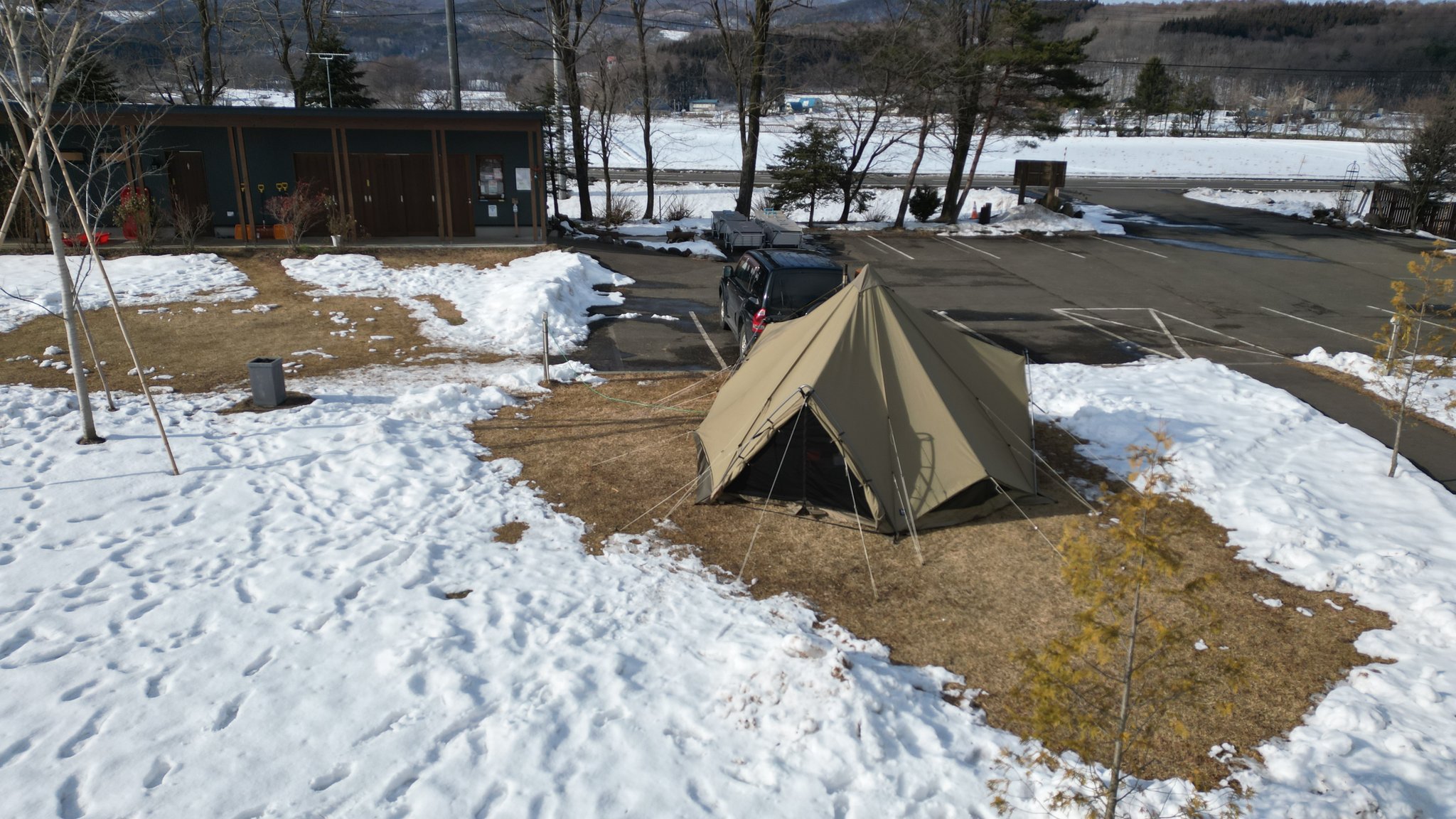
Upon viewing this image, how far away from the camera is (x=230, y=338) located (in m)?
13.9

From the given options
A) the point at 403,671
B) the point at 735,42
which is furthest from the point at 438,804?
the point at 735,42

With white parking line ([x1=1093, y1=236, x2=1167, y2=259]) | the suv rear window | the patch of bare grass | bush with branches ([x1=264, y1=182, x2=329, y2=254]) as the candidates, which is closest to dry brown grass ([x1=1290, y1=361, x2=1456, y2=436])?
the suv rear window

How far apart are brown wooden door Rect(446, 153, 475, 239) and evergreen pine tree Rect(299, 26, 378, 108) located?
35.6 feet

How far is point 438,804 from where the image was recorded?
4457mm

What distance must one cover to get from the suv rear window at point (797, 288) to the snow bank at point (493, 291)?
3838mm

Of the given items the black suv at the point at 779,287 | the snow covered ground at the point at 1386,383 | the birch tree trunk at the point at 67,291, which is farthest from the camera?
the black suv at the point at 779,287

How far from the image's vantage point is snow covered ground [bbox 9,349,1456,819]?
4633mm

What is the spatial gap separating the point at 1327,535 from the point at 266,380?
1175cm

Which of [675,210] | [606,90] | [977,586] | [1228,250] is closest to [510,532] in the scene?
[977,586]

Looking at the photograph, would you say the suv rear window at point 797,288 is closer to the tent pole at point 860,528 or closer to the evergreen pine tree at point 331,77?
the tent pole at point 860,528

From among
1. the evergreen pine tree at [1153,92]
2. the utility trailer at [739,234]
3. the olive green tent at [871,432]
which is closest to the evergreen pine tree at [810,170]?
the utility trailer at [739,234]

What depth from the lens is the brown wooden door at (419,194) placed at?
2330 centimetres

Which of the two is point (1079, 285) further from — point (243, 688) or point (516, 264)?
point (243, 688)

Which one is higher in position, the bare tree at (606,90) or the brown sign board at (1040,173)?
the bare tree at (606,90)
